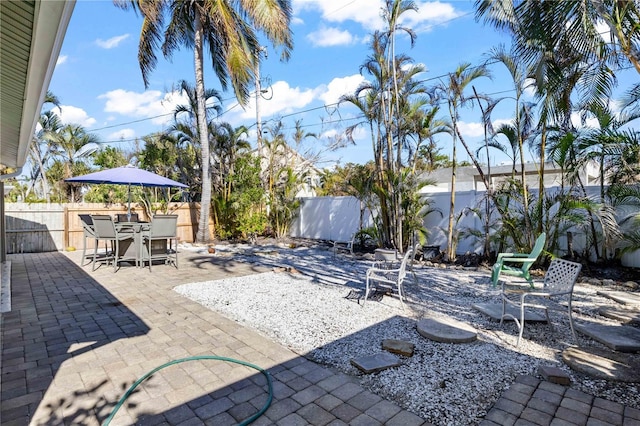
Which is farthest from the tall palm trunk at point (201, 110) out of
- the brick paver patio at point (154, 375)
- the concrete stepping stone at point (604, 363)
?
the concrete stepping stone at point (604, 363)

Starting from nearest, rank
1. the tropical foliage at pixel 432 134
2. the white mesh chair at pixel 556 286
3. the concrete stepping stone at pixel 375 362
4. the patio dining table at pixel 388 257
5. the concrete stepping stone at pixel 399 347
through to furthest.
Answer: the concrete stepping stone at pixel 375 362
the concrete stepping stone at pixel 399 347
the white mesh chair at pixel 556 286
the tropical foliage at pixel 432 134
the patio dining table at pixel 388 257

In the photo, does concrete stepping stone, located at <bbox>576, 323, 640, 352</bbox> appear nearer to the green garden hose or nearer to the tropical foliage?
the tropical foliage

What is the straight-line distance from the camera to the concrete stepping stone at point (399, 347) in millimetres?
3195

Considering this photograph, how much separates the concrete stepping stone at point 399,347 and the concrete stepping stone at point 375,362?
96 millimetres

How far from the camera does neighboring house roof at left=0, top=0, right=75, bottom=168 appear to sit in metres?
1.65

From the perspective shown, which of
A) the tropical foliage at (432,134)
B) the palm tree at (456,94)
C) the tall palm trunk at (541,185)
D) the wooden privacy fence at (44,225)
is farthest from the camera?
the wooden privacy fence at (44,225)

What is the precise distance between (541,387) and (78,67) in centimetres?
1535

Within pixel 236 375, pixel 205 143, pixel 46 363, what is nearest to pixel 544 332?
pixel 236 375

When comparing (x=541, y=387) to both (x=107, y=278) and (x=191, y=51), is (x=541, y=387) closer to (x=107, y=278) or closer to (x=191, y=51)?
(x=107, y=278)

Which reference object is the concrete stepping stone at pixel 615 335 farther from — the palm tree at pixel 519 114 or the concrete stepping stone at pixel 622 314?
the palm tree at pixel 519 114

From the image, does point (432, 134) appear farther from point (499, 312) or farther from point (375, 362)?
point (375, 362)

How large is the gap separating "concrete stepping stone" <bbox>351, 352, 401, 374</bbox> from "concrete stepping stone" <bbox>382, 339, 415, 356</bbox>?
0.10 m

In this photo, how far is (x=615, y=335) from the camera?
3545 millimetres

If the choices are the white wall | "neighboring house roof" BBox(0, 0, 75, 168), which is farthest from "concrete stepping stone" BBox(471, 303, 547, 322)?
the white wall
